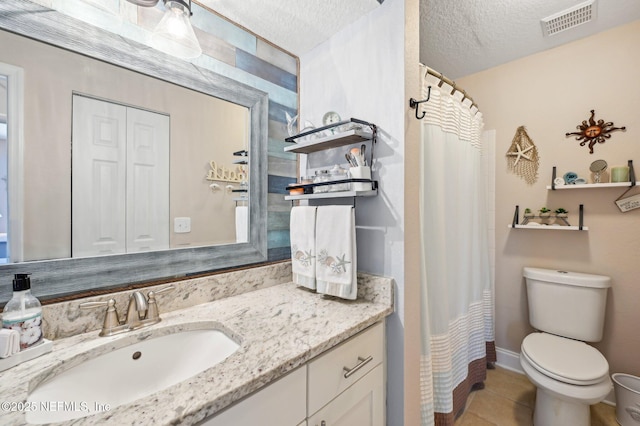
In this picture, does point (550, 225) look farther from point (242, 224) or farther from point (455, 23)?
point (242, 224)

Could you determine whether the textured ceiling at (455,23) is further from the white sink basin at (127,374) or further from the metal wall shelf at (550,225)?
the white sink basin at (127,374)

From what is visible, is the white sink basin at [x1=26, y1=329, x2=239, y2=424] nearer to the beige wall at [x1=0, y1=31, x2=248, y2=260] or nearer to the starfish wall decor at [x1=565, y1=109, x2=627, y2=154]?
the beige wall at [x1=0, y1=31, x2=248, y2=260]

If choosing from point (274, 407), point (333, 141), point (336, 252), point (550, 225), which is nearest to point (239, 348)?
point (274, 407)

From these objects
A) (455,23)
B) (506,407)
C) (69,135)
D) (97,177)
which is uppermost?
(455,23)

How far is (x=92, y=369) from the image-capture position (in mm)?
745

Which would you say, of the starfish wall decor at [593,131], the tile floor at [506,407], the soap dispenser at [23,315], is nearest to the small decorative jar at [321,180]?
the soap dispenser at [23,315]

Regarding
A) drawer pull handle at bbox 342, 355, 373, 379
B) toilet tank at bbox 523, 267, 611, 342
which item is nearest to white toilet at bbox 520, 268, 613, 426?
toilet tank at bbox 523, 267, 611, 342

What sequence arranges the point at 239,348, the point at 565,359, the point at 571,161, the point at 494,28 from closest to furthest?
the point at 239,348
the point at 565,359
the point at 494,28
the point at 571,161

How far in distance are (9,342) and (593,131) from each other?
2919 millimetres

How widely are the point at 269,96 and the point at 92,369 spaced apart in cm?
129

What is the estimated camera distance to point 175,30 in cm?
96

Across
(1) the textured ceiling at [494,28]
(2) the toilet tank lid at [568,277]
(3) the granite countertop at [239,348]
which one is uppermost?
(1) the textured ceiling at [494,28]

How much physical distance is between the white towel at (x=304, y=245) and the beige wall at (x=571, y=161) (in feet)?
5.67

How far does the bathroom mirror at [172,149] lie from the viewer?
0.80 meters
